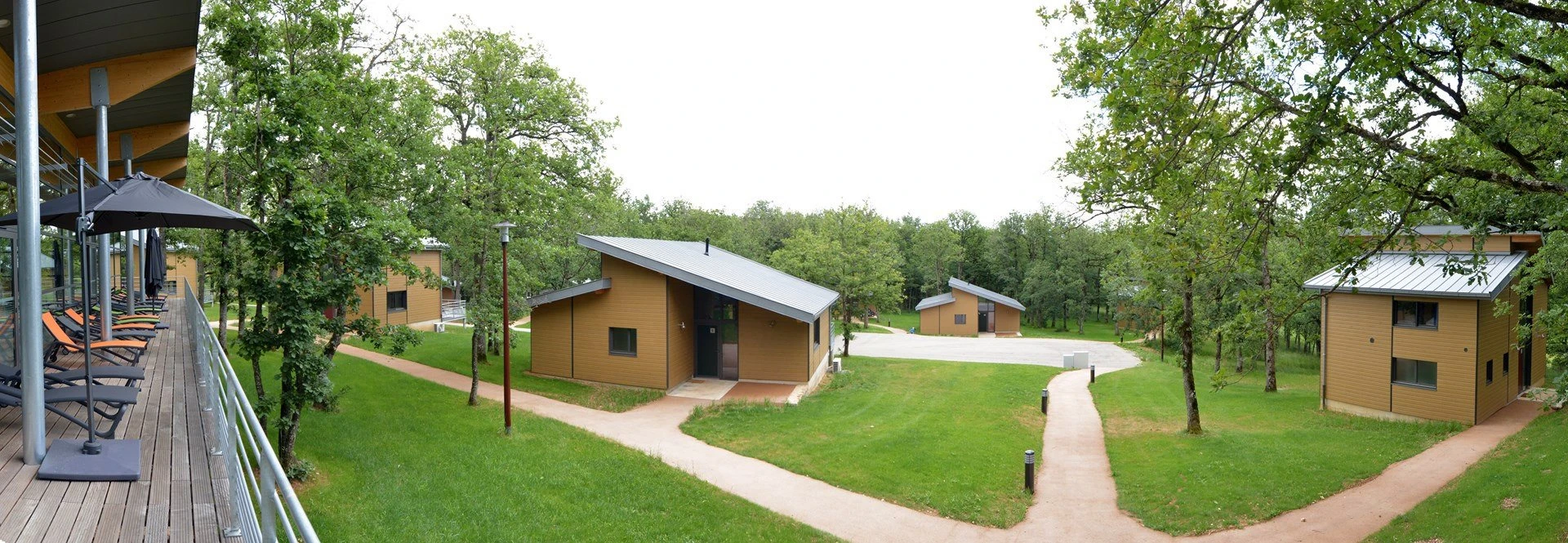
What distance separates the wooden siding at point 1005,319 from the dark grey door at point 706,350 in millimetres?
34108

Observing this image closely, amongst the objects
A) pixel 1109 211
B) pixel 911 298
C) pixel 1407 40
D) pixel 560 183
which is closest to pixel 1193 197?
pixel 1407 40

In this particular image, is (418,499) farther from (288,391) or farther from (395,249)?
(395,249)

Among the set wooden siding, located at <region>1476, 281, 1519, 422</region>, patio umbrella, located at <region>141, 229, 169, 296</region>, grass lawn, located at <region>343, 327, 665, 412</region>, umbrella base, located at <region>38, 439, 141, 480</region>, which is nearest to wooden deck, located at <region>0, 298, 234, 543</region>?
umbrella base, located at <region>38, 439, 141, 480</region>

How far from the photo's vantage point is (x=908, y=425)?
1720 centimetres

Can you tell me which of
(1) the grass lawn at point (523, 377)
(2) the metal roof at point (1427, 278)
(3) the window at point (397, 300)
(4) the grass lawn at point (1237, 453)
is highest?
(2) the metal roof at point (1427, 278)

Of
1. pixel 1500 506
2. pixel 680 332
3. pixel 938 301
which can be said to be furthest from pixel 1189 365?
pixel 938 301

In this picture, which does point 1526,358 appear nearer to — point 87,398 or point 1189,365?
point 1189,365

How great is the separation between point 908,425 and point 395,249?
1130cm

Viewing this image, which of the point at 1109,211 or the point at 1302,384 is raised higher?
the point at 1109,211

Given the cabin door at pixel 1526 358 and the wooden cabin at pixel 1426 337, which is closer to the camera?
the wooden cabin at pixel 1426 337

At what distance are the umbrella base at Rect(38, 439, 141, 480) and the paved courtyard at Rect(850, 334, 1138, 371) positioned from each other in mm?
29953

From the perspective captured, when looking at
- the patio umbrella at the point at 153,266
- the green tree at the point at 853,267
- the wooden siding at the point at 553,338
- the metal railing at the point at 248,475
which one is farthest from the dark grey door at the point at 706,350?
the metal railing at the point at 248,475

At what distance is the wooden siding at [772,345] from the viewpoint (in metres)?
23.1

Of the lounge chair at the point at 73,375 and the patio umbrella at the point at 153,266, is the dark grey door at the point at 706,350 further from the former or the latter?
the lounge chair at the point at 73,375
